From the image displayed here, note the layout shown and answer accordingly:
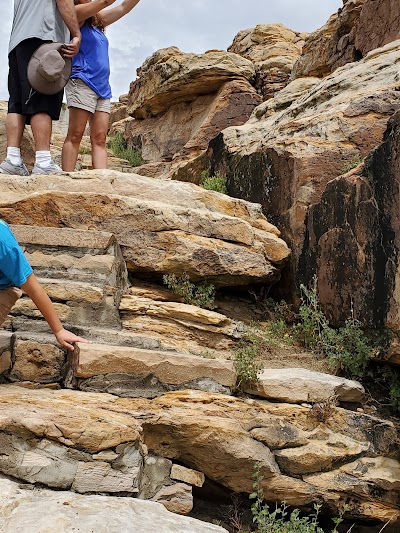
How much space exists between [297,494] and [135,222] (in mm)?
2835

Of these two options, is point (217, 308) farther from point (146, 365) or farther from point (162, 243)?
point (146, 365)

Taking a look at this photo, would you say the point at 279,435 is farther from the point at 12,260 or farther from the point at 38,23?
the point at 38,23

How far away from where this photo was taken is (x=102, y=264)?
516cm

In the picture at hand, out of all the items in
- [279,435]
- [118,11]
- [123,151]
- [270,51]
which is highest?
[270,51]

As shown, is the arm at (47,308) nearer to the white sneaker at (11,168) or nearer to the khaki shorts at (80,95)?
the white sneaker at (11,168)

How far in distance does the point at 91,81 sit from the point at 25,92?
83 centimetres

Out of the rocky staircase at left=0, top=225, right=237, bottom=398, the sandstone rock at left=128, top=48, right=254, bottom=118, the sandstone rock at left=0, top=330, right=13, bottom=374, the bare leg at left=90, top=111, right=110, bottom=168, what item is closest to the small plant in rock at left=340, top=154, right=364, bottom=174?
the rocky staircase at left=0, top=225, right=237, bottom=398

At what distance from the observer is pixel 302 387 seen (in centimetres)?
473

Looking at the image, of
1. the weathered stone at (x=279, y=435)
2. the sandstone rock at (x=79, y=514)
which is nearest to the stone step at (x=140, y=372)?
the weathered stone at (x=279, y=435)

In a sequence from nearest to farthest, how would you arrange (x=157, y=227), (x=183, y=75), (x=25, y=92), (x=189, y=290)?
(x=189, y=290), (x=157, y=227), (x=25, y=92), (x=183, y=75)

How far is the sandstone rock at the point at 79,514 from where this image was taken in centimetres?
290

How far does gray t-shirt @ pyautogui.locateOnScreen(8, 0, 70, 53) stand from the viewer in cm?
595

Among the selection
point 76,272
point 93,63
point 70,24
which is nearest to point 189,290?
point 76,272

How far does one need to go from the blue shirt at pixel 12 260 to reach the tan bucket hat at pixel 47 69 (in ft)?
8.24
